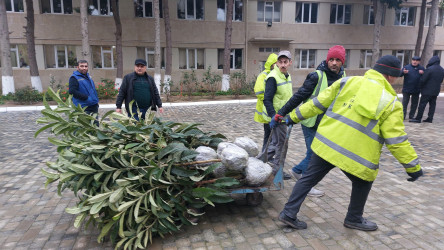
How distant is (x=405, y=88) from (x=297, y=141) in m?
4.81

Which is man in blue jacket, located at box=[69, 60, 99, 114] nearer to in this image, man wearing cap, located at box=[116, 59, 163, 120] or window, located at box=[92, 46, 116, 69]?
man wearing cap, located at box=[116, 59, 163, 120]

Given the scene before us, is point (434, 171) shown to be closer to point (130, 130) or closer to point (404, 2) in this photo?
point (130, 130)

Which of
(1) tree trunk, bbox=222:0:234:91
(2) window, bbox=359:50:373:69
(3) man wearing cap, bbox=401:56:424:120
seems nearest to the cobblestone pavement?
(3) man wearing cap, bbox=401:56:424:120

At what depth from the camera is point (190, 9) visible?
70.5 feet

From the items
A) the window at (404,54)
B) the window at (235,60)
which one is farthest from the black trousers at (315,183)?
the window at (404,54)

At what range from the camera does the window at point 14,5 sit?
18.9 meters

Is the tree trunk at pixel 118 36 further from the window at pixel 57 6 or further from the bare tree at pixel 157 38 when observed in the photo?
the window at pixel 57 6

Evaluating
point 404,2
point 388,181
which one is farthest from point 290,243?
point 404,2

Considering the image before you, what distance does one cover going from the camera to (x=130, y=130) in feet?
11.3

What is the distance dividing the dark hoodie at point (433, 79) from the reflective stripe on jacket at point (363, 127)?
7.82 m

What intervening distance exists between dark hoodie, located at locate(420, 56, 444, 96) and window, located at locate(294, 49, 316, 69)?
14716 mm

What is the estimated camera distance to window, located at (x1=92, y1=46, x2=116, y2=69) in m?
20.4

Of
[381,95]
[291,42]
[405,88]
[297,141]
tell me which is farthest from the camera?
[291,42]

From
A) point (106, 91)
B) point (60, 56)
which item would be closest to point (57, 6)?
point (60, 56)
